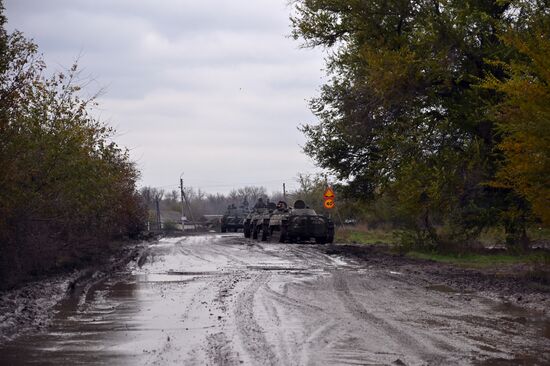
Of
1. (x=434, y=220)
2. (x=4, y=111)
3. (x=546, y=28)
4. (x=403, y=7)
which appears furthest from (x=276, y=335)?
(x=434, y=220)

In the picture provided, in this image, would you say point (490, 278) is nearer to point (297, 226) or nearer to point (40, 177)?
point (40, 177)

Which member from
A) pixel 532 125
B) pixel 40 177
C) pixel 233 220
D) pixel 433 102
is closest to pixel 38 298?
pixel 40 177

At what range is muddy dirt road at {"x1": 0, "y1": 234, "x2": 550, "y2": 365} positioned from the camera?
893 cm

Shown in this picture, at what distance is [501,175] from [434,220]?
1190 cm

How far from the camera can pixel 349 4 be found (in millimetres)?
27312

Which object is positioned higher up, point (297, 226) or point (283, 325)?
point (297, 226)

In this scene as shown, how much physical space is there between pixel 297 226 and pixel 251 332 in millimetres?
26636

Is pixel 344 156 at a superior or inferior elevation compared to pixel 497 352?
superior

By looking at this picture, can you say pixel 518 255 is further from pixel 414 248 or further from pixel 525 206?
pixel 414 248

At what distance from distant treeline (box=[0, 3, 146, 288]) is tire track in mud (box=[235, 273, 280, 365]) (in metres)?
5.32

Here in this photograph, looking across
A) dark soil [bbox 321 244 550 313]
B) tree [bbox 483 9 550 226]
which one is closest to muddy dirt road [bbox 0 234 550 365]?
dark soil [bbox 321 244 550 313]

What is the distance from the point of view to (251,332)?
10461mm

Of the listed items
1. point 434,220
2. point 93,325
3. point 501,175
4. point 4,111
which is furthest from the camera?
Answer: point 434,220

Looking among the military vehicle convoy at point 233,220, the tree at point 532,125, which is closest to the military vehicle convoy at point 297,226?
the tree at point 532,125
